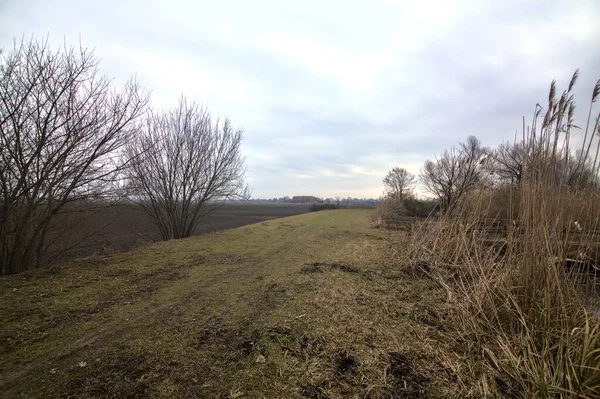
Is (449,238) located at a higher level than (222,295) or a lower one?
higher

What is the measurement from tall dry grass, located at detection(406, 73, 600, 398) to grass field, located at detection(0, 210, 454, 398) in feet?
1.14

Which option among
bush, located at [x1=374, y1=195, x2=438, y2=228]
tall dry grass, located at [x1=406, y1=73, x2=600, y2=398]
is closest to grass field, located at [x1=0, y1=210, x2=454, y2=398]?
tall dry grass, located at [x1=406, y1=73, x2=600, y2=398]

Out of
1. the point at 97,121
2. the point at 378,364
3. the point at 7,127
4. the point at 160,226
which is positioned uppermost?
the point at 97,121

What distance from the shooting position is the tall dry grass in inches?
81.1

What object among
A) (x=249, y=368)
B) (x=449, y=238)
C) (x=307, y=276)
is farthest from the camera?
(x=449, y=238)

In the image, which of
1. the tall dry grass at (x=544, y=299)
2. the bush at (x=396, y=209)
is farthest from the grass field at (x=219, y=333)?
the bush at (x=396, y=209)

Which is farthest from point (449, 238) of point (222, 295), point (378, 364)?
point (222, 295)

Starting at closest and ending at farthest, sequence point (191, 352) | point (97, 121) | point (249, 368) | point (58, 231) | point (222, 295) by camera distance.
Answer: point (249, 368)
point (191, 352)
point (222, 295)
point (97, 121)
point (58, 231)

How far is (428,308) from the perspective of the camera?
3594 millimetres

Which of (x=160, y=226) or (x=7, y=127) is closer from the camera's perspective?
(x=7, y=127)

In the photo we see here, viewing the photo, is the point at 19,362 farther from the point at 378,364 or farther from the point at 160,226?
the point at 160,226

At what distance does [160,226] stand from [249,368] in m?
9.87

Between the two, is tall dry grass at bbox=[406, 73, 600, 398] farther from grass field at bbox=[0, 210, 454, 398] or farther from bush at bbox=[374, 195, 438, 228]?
bush at bbox=[374, 195, 438, 228]

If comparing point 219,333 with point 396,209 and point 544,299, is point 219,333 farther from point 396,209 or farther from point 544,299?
point 396,209
